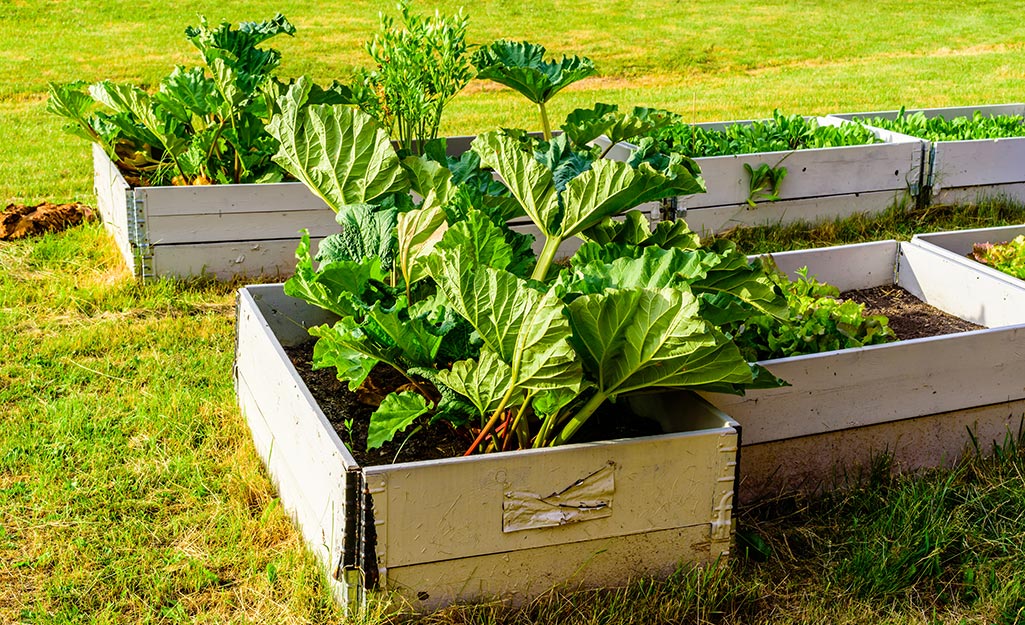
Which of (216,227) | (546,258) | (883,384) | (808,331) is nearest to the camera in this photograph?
(546,258)

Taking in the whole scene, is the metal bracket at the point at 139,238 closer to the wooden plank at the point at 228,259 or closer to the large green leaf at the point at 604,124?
the wooden plank at the point at 228,259

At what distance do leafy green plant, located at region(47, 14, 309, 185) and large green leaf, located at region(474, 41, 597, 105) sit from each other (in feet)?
3.17

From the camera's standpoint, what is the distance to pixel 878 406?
3.10m

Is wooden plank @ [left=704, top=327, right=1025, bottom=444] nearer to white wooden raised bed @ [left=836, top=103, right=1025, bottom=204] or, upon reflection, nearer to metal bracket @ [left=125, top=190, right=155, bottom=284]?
metal bracket @ [left=125, top=190, right=155, bottom=284]

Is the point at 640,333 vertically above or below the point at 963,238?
above

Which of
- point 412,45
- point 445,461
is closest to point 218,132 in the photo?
point 412,45

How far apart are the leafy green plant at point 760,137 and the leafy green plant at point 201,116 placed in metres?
2.01

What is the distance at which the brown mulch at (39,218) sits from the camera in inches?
215

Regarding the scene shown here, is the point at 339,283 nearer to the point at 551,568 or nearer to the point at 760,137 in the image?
the point at 551,568

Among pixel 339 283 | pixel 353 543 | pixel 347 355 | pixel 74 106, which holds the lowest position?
pixel 353 543

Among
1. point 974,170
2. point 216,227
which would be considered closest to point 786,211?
point 974,170

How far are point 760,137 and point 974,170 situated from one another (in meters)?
1.22

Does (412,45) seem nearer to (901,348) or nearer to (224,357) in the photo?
(224,357)

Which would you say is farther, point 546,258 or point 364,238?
point 364,238
